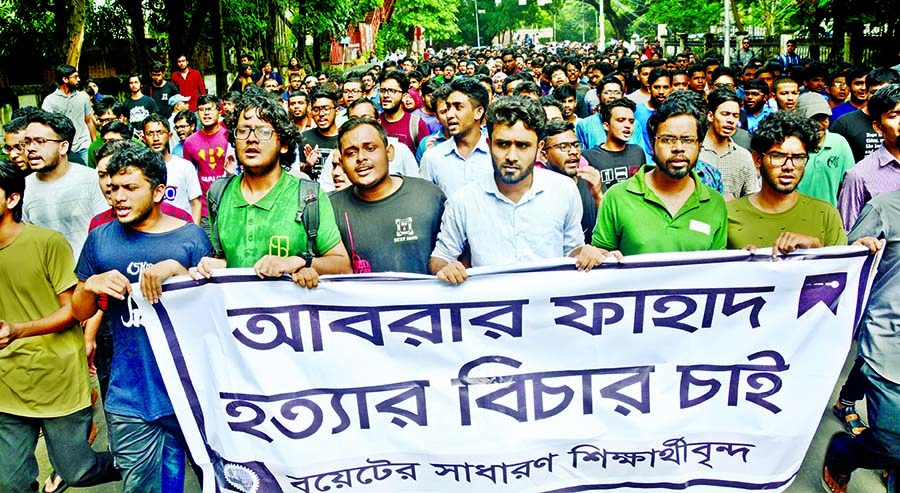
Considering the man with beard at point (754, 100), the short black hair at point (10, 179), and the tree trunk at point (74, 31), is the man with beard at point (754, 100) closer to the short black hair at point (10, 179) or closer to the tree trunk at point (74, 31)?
the short black hair at point (10, 179)

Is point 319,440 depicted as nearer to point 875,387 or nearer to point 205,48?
point 875,387

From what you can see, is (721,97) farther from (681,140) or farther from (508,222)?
(508,222)

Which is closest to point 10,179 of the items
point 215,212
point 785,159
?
point 215,212

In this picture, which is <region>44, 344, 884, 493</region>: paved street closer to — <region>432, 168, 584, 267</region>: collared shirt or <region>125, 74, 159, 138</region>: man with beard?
<region>432, 168, 584, 267</region>: collared shirt

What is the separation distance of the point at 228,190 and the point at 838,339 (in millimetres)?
2839

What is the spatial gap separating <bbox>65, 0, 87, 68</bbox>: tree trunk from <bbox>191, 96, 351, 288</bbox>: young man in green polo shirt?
34.4ft

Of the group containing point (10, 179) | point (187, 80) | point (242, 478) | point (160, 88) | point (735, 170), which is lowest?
point (242, 478)

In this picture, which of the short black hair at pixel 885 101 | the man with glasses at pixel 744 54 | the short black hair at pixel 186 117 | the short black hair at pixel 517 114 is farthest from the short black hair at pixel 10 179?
the man with glasses at pixel 744 54

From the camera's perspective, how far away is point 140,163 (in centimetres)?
374

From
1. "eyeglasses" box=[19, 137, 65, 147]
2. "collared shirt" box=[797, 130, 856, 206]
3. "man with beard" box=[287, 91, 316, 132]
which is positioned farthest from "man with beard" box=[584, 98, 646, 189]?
"eyeglasses" box=[19, 137, 65, 147]

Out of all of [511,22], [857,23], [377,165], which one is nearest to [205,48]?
[857,23]

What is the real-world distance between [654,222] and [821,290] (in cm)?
78

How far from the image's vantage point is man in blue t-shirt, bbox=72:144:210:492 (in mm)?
3725

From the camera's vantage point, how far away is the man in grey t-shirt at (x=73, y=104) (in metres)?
10.3
